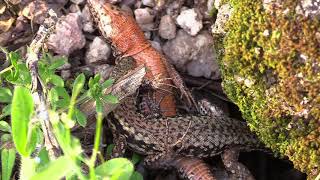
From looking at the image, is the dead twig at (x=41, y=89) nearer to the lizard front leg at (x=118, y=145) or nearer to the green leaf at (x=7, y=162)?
the green leaf at (x=7, y=162)

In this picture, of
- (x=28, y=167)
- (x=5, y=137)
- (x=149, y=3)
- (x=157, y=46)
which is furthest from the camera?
(x=157, y=46)

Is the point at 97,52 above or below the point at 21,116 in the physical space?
below

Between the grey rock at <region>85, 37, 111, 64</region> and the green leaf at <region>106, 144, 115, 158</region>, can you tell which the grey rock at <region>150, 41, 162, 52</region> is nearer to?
the grey rock at <region>85, 37, 111, 64</region>

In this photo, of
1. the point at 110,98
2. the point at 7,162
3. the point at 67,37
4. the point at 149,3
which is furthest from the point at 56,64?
the point at 149,3

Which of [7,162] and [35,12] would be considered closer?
[7,162]

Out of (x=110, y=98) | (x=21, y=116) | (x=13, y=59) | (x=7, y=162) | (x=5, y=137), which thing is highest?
(x=21, y=116)

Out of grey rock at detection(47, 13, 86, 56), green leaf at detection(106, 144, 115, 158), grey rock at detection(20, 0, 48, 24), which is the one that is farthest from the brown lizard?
green leaf at detection(106, 144, 115, 158)

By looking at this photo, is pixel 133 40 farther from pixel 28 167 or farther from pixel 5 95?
pixel 28 167

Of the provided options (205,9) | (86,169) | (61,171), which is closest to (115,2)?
(205,9)
